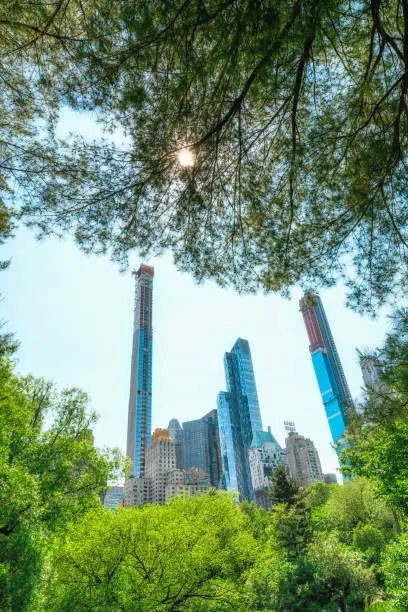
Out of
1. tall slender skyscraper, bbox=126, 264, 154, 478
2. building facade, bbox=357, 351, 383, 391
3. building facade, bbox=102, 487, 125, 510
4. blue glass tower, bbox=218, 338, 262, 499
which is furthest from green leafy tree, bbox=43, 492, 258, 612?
blue glass tower, bbox=218, 338, 262, 499

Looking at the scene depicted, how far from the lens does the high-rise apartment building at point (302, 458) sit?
107 m

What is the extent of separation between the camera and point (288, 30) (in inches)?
158

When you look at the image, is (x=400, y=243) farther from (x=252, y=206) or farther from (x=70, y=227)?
(x=70, y=227)

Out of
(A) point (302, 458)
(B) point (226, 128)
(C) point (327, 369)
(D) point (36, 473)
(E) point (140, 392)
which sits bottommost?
(D) point (36, 473)

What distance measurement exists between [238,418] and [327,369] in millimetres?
44909

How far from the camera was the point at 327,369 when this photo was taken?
154 m

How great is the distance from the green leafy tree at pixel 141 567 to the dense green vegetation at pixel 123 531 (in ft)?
0.11

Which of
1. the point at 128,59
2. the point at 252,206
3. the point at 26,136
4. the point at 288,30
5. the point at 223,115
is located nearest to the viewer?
the point at 288,30

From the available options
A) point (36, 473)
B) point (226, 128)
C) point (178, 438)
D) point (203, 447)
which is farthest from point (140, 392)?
point (226, 128)

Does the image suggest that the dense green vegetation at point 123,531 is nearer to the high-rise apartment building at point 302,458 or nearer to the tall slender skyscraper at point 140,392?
the tall slender skyscraper at point 140,392

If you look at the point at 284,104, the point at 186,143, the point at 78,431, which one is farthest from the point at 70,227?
the point at 78,431

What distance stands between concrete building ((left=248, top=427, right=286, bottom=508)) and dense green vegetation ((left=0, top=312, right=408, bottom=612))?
107130mm

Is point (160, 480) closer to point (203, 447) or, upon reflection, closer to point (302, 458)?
point (302, 458)

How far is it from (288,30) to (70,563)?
15214 millimetres
